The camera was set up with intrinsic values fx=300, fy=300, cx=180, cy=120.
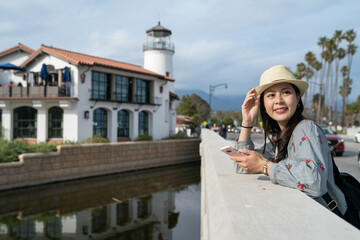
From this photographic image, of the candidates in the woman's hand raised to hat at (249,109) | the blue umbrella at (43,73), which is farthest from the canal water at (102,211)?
the blue umbrella at (43,73)

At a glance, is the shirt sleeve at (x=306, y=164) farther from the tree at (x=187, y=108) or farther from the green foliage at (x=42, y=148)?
the tree at (x=187, y=108)

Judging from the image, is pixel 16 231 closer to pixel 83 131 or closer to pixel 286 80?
pixel 286 80

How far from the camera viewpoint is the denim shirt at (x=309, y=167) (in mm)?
1906

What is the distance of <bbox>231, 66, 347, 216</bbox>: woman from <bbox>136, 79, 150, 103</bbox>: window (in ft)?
88.4

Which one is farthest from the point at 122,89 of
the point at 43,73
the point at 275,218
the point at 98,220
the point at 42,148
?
the point at 275,218

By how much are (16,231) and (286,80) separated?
9.83 meters

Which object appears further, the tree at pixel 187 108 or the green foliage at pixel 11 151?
the tree at pixel 187 108

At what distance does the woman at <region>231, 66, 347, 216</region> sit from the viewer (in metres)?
1.94

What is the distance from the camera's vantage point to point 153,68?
3584cm

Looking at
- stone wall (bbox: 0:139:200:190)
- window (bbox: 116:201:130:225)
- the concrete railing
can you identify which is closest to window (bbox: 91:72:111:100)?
stone wall (bbox: 0:139:200:190)

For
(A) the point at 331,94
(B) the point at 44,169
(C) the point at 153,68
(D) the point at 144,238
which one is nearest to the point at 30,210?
(B) the point at 44,169

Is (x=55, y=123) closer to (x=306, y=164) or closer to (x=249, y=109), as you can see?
(x=249, y=109)

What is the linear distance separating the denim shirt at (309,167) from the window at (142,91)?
90.5 ft

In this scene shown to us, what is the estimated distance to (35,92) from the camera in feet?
77.9
